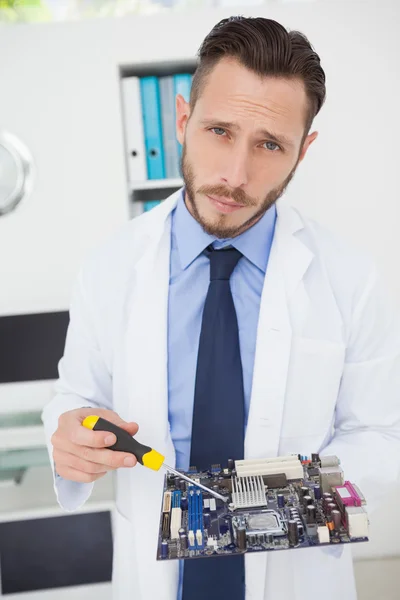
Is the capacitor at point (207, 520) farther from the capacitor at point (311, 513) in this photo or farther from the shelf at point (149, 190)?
the shelf at point (149, 190)

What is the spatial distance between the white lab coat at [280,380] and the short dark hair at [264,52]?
35 cm

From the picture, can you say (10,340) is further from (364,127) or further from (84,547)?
(364,127)

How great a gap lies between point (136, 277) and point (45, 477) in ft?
4.21

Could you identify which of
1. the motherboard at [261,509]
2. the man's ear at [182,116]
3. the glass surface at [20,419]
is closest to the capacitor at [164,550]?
the motherboard at [261,509]

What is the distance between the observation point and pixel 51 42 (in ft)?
6.19

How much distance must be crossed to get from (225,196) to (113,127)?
922 mm

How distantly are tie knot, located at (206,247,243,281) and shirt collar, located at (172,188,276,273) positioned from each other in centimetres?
2

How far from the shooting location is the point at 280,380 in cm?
119

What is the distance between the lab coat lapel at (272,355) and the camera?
1.18m

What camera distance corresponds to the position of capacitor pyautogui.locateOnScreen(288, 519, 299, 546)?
802 mm

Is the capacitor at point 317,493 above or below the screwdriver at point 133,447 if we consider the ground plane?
below

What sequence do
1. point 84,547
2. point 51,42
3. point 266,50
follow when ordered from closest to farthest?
1. point 266,50
2. point 51,42
3. point 84,547

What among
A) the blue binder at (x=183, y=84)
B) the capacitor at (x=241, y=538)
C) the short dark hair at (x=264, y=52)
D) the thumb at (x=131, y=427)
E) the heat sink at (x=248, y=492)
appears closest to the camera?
the capacitor at (x=241, y=538)

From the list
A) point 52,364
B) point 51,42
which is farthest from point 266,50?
point 52,364
